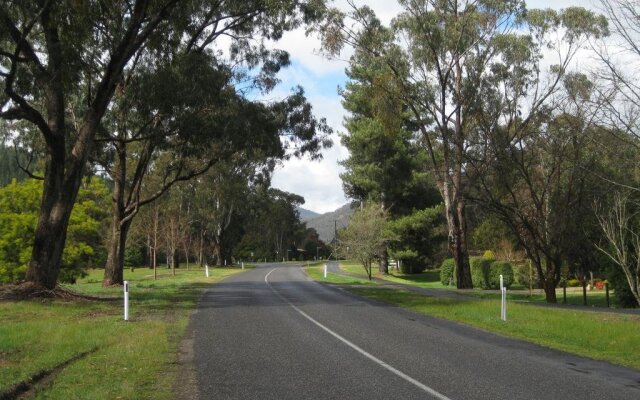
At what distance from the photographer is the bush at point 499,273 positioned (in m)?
Answer: 37.8

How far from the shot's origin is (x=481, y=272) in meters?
39.5

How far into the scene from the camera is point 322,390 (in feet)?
25.1

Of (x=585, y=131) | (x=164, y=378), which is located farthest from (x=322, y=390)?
(x=585, y=131)

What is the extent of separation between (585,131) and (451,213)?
449 inches

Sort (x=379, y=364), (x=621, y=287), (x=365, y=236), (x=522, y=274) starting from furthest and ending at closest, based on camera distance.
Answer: (x=365, y=236), (x=522, y=274), (x=621, y=287), (x=379, y=364)

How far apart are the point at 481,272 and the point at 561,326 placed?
24740 mm

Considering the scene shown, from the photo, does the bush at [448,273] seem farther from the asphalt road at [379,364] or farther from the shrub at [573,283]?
the asphalt road at [379,364]

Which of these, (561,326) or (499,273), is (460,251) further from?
(561,326)

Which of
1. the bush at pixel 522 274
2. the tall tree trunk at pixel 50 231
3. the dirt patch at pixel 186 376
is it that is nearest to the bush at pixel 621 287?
the bush at pixel 522 274

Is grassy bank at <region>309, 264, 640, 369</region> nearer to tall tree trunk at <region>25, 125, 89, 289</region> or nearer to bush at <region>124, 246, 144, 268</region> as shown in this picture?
tall tree trunk at <region>25, 125, 89, 289</region>

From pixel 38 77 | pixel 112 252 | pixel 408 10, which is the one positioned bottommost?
pixel 112 252

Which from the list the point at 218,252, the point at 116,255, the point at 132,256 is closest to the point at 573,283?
the point at 116,255

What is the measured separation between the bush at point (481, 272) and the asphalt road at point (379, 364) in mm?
24285

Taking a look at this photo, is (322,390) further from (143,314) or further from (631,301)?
(631,301)
